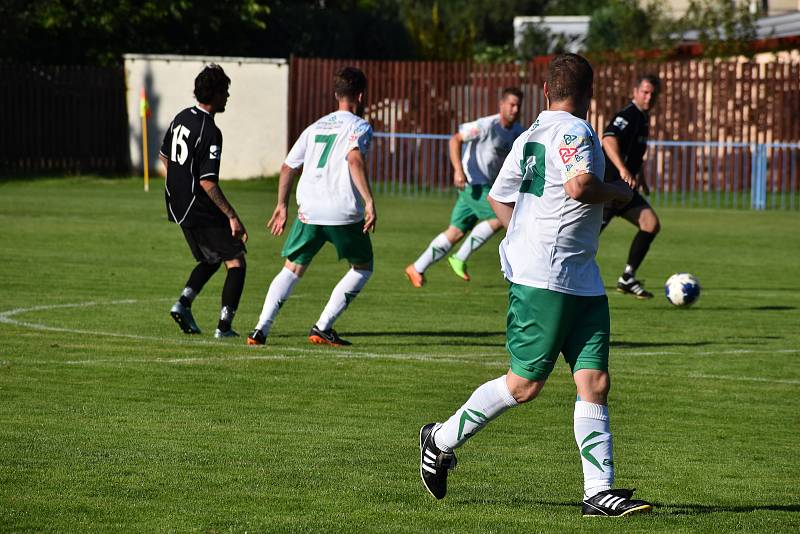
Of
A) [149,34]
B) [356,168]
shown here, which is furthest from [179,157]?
[149,34]

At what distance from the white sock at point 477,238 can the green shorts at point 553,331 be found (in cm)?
964

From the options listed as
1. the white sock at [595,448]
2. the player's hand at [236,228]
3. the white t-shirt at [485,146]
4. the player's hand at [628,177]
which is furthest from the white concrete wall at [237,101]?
the white sock at [595,448]

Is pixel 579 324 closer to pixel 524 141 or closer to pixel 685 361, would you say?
pixel 524 141

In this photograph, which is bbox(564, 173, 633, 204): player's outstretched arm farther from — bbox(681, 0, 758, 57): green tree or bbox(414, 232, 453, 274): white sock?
bbox(681, 0, 758, 57): green tree

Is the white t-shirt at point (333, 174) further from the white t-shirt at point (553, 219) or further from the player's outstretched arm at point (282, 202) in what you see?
the white t-shirt at point (553, 219)

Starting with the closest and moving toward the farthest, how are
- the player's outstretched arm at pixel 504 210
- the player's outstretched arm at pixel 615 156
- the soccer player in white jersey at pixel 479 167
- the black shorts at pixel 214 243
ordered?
the player's outstretched arm at pixel 504 210 → the black shorts at pixel 214 243 → the player's outstretched arm at pixel 615 156 → the soccer player in white jersey at pixel 479 167

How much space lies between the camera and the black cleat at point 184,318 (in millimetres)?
11812

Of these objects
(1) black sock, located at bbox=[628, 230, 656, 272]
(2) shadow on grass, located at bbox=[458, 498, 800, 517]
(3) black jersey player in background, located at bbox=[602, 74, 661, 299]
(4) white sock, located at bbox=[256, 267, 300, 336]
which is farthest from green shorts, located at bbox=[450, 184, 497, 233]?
(2) shadow on grass, located at bbox=[458, 498, 800, 517]

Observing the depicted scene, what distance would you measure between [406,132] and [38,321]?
74.2 feet

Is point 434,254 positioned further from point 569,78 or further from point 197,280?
point 569,78

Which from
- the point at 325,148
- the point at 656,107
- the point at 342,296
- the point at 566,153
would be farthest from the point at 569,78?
the point at 656,107

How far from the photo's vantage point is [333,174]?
36.9 ft

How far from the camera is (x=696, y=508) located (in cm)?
648

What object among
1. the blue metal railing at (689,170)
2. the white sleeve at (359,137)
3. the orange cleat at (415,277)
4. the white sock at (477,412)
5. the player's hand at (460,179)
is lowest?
the blue metal railing at (689,170)
